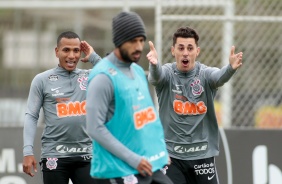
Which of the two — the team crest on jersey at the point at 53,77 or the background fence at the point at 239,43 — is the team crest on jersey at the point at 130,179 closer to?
the team crest on jersey at the point at 53,77

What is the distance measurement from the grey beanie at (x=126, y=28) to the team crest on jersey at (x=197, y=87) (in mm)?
1948


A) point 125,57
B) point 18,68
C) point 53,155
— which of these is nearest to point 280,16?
point 53,155

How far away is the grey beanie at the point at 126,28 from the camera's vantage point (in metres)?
6.25

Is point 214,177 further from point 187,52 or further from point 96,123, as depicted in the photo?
point 96,123

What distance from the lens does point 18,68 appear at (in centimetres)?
2291

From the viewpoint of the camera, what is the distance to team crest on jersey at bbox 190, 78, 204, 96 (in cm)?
818

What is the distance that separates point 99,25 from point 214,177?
16.9m

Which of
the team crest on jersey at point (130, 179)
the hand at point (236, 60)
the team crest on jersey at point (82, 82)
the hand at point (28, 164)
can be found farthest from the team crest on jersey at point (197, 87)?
the team crest on jersey at point (130, 179)

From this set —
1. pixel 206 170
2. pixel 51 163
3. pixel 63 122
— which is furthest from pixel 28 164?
pixel 206 170

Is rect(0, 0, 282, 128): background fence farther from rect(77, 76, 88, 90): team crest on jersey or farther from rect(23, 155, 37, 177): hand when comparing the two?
rect(23, 155, 37, 177): hand

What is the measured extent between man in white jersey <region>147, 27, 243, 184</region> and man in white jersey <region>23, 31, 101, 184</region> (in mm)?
781

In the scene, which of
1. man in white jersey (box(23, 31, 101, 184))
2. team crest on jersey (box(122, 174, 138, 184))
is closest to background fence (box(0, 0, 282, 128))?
man in white jersey (box(23, 31, 101, 184))

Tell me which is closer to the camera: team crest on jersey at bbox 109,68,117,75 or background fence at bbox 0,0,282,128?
team crest on jersey at bbox 109,68,117,75

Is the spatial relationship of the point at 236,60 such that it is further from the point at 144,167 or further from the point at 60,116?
the point at 144,167
